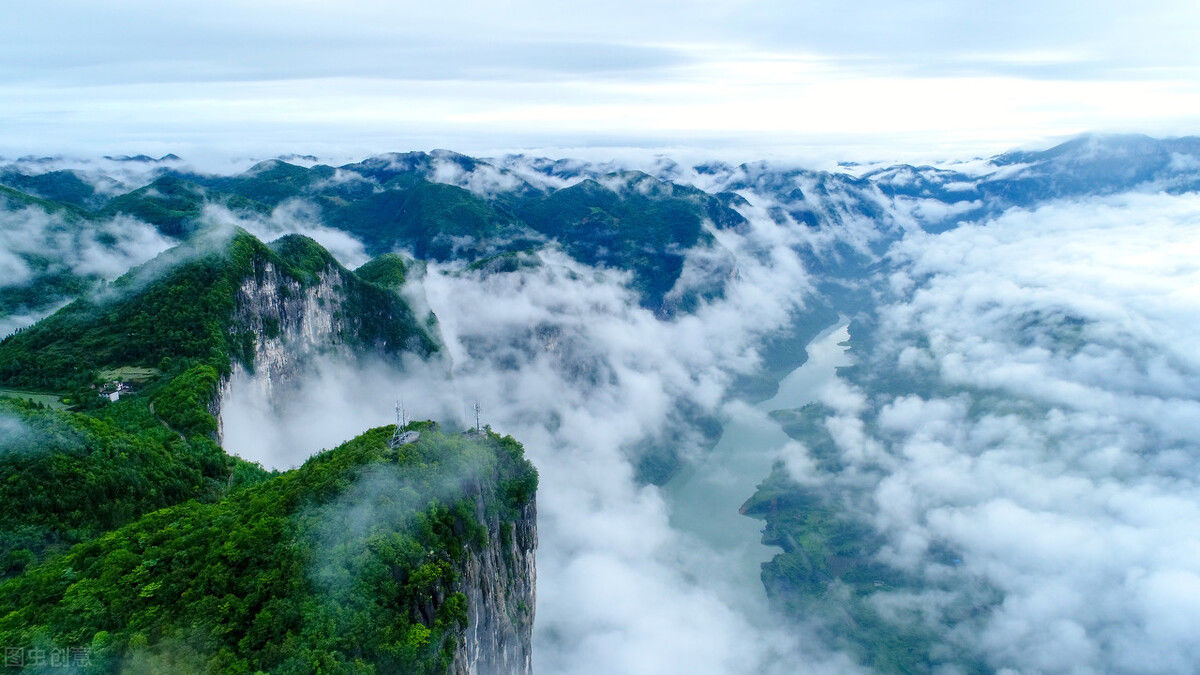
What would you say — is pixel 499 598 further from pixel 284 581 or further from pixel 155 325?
pixel 155 325

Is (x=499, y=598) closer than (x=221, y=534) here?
No

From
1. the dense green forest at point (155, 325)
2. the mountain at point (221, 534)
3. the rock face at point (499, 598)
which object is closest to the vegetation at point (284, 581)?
the mountain at point (221, 534)

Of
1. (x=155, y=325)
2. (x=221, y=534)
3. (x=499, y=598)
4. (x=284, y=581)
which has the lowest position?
(x=499, y=598)

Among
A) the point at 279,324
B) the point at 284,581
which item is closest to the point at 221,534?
the point at 284,581

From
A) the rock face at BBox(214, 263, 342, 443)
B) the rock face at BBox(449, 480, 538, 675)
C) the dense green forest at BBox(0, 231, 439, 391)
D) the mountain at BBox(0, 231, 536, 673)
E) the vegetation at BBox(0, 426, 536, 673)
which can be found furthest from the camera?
the rock face at BBox(214, 263, 342, 443)

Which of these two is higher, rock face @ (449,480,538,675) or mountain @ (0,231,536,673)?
mountain @ (0,231,536,673)

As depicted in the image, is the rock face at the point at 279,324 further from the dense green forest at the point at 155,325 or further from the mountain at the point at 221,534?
the mountain at the point at 221,534

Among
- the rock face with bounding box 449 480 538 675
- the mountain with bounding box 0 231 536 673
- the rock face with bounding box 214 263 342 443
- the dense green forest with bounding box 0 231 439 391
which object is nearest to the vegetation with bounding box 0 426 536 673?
the mountain with bounding box 0 231 536 673

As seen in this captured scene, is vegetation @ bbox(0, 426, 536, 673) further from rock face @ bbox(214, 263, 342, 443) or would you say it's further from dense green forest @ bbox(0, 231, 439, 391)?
rock face @ bbox(214, 263, 342, 443)

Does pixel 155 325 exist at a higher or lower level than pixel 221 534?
higher

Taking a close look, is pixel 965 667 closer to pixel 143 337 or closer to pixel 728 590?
pixel 728 590
